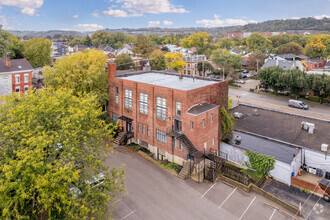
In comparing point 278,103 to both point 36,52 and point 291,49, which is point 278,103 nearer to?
point 36,52

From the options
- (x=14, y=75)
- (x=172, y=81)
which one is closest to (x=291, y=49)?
(x=172, y=81)

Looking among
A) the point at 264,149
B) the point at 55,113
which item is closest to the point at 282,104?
the point at 264,149

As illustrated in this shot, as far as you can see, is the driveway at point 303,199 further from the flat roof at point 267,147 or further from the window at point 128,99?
the window at point 128,99

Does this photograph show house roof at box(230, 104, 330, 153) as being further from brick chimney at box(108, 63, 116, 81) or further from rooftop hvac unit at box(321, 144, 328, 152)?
brick chimney at box(108, 63, 116, 81)

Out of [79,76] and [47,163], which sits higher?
[79,76]

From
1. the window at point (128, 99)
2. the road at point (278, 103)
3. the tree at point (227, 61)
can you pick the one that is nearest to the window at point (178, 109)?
the window at point (128, 99)

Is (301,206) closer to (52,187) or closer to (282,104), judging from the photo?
(52,187)
